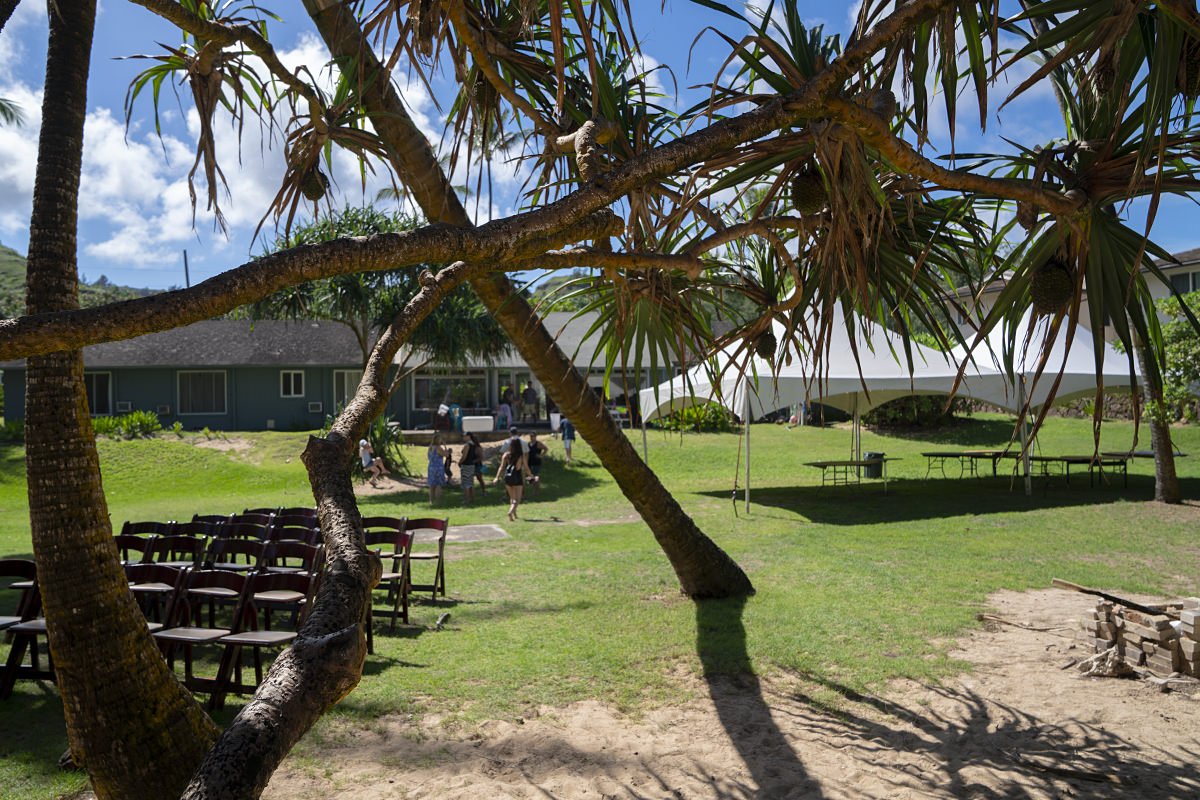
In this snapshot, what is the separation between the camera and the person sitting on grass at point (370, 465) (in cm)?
2102

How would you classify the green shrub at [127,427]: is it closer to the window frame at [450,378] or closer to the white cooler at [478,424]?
the white cooler at [478,424]

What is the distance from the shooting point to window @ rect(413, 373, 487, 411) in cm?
3725

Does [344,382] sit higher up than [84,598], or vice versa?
[344,382]

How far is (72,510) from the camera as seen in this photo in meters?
4.11

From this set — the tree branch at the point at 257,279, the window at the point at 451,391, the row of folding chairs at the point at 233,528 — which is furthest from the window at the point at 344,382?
the tree branch at the point at 257,279

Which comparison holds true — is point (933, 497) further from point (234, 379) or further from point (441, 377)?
point (234, 379)

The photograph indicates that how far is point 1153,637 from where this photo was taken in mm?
6648

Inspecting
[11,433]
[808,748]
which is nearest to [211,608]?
[808,748]

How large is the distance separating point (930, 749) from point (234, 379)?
3361 centimetres

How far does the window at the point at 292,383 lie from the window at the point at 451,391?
4755mm

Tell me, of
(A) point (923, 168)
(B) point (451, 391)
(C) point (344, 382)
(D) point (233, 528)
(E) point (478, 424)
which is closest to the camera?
(A) point (923, 168)

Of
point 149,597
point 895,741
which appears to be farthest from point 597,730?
point 149,597

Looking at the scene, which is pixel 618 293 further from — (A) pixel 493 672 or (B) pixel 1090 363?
(B) pixel 1090 363

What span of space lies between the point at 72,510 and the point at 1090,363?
59.1 ft
